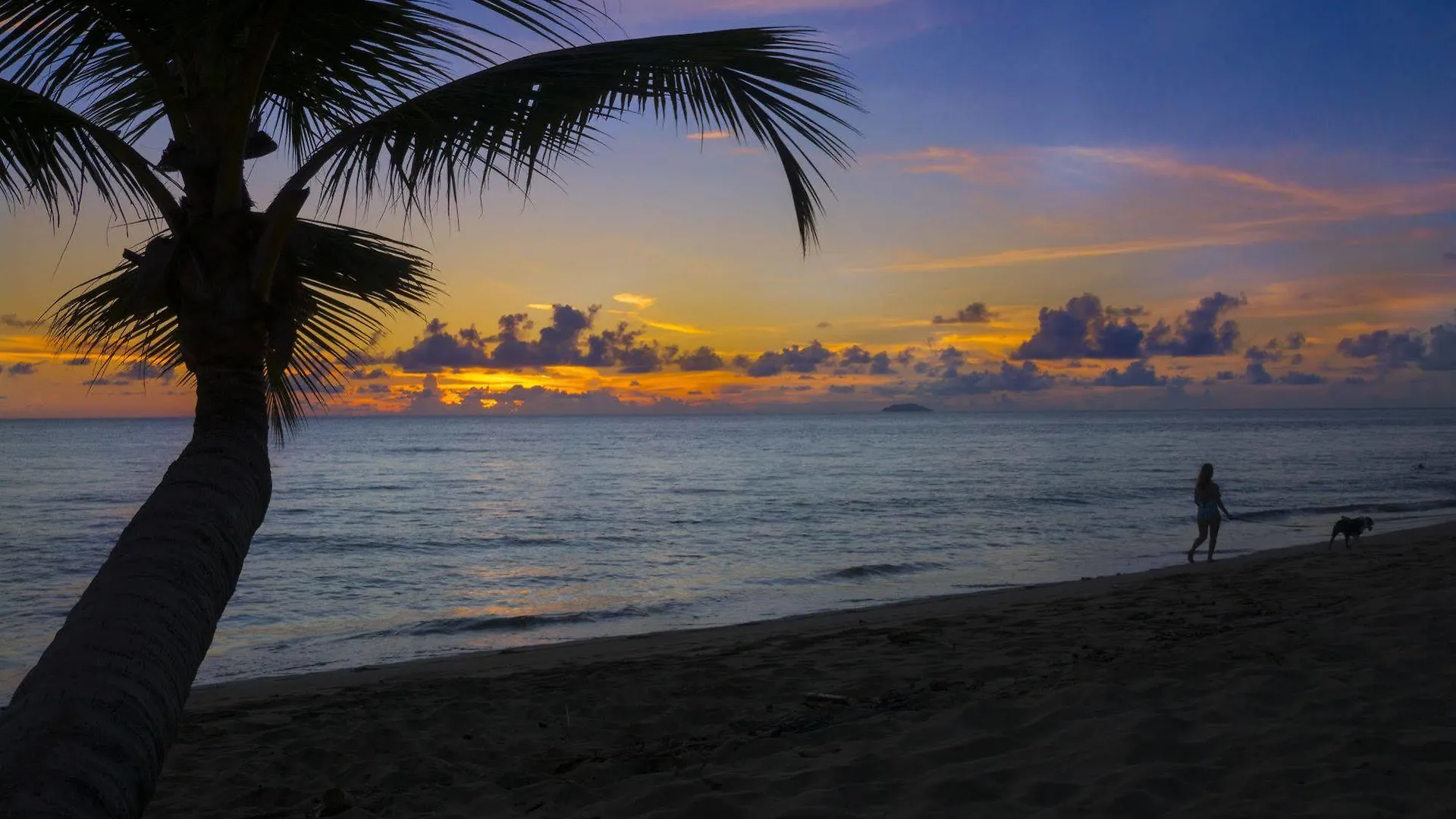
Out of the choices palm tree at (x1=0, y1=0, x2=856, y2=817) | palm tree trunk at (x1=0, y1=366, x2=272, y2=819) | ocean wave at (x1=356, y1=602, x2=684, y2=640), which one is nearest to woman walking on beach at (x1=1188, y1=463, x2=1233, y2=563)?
ocean wave at (x1=356, y1=602, x2=684, y2=640)

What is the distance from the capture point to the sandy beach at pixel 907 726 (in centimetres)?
422

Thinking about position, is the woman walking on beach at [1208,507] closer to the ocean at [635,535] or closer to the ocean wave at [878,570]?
the ocean at [635,535]

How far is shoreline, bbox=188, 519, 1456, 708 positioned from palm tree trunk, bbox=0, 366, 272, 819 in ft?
19.6

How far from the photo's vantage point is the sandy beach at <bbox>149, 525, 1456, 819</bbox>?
4.22 meters

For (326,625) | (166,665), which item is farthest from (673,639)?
(166,665)

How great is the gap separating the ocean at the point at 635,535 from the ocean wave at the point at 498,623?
0.05 meters

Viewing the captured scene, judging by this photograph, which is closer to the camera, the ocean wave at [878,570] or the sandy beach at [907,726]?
the sandy beach at [907,726]

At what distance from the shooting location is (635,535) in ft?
72.9

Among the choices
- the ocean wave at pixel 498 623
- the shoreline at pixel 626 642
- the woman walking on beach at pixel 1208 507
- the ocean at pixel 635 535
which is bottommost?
the ocean at pixel 635 535

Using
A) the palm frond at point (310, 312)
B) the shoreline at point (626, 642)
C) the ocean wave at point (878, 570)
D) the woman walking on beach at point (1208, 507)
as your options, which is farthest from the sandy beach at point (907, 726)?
the ocean wave at point (878, 570)

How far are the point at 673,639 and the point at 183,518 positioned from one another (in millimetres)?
8029

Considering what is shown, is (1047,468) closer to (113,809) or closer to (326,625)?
(326,625)

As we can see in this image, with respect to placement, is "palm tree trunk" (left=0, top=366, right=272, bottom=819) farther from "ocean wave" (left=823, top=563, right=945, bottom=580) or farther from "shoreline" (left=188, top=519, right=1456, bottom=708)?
"ocean wave" (left=823, top=563, right=945, bottom=580)

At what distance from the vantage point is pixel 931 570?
53.4ft
